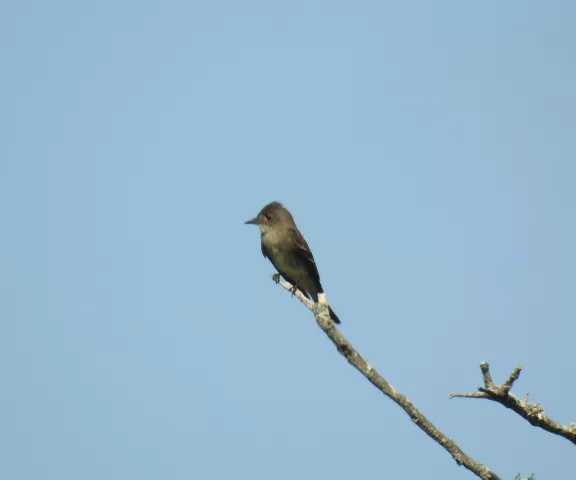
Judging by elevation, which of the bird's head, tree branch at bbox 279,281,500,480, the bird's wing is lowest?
tree branch at bbox 279,281,500,480

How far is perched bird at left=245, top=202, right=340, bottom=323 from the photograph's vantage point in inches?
595

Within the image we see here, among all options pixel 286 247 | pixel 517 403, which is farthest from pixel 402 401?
pixel 286 247

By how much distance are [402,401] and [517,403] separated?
0.71 m

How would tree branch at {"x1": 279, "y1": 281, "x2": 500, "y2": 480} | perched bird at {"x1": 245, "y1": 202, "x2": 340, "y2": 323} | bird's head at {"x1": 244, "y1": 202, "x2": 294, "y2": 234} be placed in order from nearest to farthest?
1. tree branch at {"x1": 279, "y1": 281, "x2": 500, "y2": 480}
2. perched bird at {"x1": 245, "y1": 202, "x2": 340, "y2": 323}
3. bird's head at {"x1": 244, "y1": 202, "x2": 294, "y2": 234}

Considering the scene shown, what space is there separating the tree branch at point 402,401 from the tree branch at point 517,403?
280 millimetres

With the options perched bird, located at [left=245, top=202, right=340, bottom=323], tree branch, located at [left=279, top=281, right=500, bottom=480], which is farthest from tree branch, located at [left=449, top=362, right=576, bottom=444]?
perched bird, located at [left=245, top=202, right=340, bottom=323]

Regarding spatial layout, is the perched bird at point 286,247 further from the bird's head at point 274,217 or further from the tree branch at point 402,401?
the tree branch at point 402,401

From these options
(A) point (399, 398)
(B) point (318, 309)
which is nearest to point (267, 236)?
(B) point (318, 309)

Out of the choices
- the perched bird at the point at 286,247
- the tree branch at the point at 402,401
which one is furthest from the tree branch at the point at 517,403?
the perched bird at the point at 286,247

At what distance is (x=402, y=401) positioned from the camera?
5.55 meters

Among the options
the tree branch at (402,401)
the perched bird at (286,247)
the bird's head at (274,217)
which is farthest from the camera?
the bird's head at (274,217)

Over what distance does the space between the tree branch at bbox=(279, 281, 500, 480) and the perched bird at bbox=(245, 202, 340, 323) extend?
340 inches

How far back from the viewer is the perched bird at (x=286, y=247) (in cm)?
1512

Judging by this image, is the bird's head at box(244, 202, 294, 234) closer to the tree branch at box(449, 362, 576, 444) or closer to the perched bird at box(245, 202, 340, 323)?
the perched bird at box(245, 202, 340, 323)
